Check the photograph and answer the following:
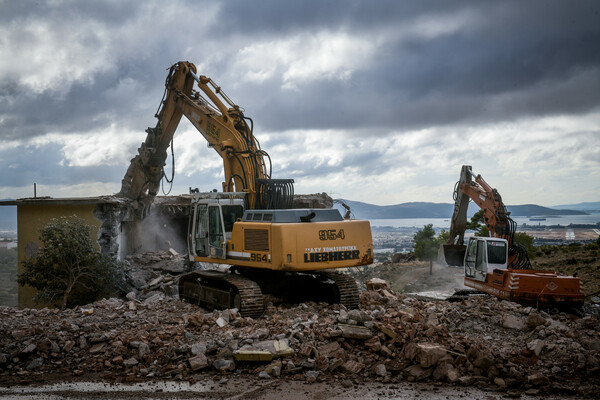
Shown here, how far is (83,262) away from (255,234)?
24.3 feet

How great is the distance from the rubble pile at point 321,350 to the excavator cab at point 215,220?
5.79ft

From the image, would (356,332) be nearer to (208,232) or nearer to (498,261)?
(208,232)

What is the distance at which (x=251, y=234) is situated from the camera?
34.4 feet

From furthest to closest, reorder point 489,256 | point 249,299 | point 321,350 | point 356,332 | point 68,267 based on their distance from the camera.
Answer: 1. point 68,267
2. point 489,256
3. point 249,299
4. point 356,332
5. point 321,350

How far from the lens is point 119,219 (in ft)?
56.2

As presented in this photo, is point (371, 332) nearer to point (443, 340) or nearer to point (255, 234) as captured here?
point (443, 340)

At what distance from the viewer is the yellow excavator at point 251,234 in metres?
10.1

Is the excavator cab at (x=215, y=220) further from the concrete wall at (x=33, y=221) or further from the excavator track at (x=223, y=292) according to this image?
the concrete wall at (x=33, y=221)

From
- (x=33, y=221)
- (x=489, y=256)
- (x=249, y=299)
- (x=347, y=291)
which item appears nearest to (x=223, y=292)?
(x=249, y=299)

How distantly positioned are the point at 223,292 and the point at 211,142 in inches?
157

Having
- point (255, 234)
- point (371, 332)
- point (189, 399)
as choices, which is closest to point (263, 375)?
point (189, 399)

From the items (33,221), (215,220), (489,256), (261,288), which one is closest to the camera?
(215,220)

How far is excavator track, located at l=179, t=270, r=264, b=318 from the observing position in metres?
10.2

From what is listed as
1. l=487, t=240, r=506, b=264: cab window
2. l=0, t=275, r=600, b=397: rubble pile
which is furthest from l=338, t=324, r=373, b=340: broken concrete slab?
l=487, t=240, r=506, b=264: cab window
